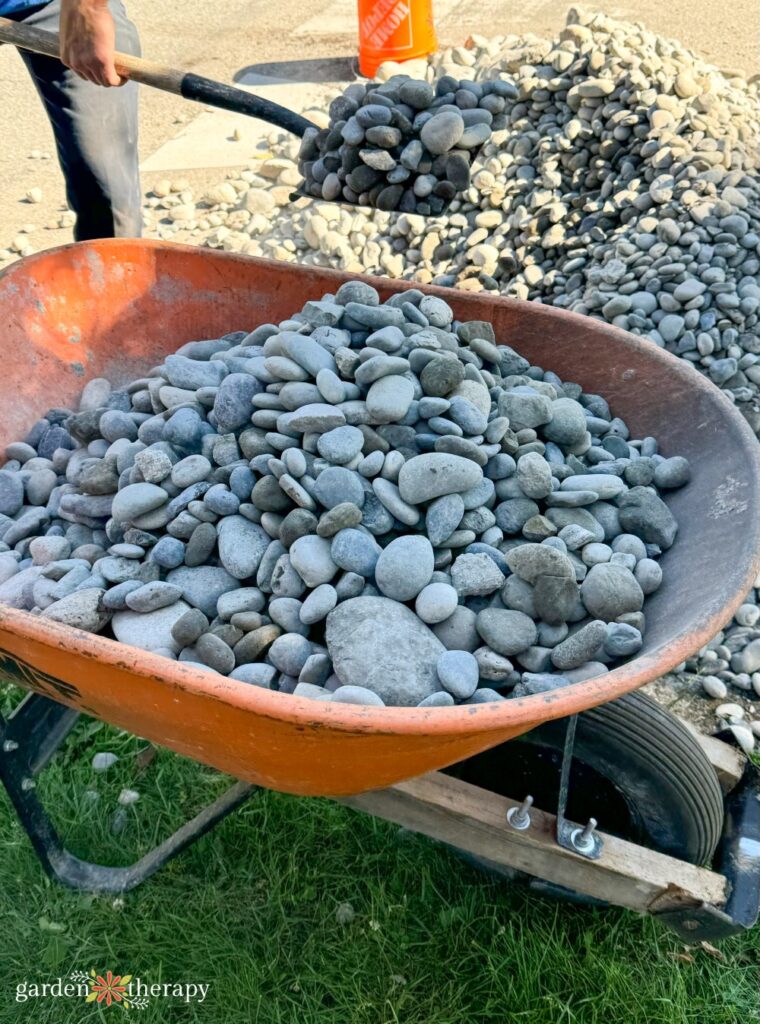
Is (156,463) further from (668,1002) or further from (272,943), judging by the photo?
(668,1002)

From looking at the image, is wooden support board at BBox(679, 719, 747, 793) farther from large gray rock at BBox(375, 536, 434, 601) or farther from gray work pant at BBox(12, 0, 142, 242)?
gray work pant at BBox(12, 0, 142, 242)

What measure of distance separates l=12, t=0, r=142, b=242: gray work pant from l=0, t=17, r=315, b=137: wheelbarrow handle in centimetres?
24

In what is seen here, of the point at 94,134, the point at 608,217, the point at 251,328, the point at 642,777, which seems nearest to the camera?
the point at 642,777

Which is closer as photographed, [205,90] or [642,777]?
[642,777]

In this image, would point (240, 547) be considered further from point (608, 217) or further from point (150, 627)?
point (608, 217)

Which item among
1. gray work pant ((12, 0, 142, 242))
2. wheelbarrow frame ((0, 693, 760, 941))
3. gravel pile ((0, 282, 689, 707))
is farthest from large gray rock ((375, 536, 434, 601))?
gray work pant ((12, 0, 142, 242))

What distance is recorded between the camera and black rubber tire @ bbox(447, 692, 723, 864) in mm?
1477

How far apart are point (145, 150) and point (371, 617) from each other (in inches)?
181

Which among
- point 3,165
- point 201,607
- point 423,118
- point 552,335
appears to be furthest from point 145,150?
point 201,607

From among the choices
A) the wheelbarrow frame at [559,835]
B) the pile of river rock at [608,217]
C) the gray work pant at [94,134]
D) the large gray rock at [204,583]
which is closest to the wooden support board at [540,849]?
the wheelbarrow frame at [559,835]

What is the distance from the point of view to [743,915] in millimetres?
1444

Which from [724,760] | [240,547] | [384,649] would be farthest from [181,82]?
[724,760]

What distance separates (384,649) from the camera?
128 cm

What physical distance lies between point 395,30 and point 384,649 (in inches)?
186
